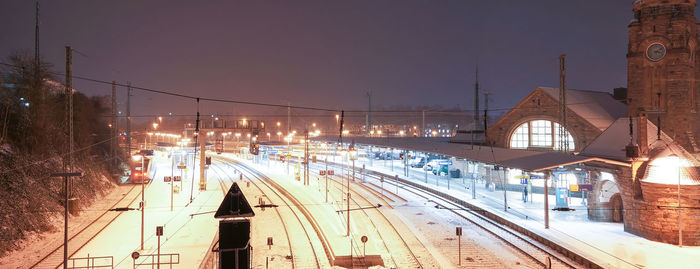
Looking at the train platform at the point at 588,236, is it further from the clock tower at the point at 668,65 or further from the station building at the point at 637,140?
the clock tower at the point at 668,65

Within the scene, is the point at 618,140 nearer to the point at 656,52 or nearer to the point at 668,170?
the point at 668,170

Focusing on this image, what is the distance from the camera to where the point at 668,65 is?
Result: 3219cm

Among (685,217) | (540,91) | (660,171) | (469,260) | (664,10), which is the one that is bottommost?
(469,260)

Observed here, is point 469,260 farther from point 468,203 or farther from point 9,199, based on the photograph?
point 9,199

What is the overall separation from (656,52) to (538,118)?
9.88m

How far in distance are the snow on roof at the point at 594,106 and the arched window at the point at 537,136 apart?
2.17 m

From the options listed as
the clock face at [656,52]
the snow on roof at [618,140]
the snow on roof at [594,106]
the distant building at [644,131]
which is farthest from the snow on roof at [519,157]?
the clock face at [656,52]

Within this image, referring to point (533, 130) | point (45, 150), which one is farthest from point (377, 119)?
point (45, 150)

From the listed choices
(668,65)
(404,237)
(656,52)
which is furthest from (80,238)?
(668,65)

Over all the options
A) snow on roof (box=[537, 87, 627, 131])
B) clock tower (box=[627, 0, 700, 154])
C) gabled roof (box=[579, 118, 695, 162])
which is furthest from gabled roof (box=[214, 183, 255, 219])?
snow on roof (box=[537, 87, 627, 131])

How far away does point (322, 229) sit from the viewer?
23.5 m

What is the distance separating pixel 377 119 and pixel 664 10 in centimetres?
12002

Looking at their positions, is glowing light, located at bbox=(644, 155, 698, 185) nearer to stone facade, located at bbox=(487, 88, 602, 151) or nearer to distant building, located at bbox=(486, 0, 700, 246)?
distant building, located at bbox=(486, 0, 700, 246)

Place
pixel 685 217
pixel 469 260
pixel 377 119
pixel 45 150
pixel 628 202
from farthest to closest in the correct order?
pixel 377 119 → pixel 45 150 → pixel 628 202 → pixel 685 217 → pixel 469 260
